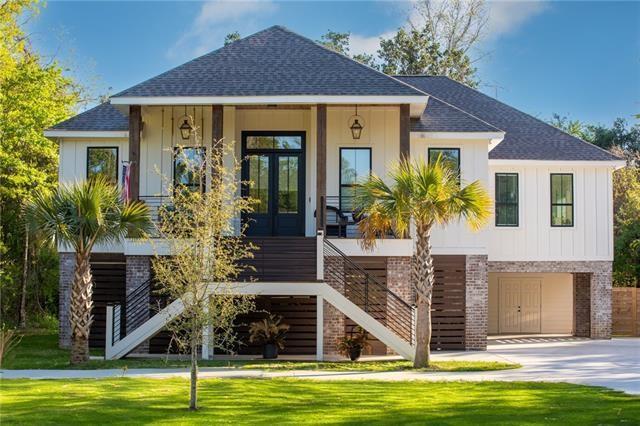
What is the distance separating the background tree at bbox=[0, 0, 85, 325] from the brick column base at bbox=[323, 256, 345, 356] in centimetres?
1114

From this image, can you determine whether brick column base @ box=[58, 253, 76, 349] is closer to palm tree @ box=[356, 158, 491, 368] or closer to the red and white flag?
the red and white flag

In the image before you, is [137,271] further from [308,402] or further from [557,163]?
[557,163]

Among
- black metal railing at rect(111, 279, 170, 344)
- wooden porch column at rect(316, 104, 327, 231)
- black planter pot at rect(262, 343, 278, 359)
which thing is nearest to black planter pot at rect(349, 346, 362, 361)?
black planter pot at rect(262, 343, 278, 359)

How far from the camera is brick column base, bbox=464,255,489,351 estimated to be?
77.8 feet

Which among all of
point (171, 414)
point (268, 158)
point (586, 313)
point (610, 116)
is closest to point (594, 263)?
point (586, 313)

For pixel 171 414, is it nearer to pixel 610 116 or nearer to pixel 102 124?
pixel 102 124

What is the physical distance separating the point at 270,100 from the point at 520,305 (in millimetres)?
14523

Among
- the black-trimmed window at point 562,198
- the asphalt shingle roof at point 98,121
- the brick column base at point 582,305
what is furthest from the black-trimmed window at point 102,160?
the brick column base at point 582,305

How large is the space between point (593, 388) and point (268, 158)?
38.3 ft

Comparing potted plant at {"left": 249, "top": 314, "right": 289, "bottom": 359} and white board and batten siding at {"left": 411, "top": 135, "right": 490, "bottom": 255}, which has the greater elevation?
white board and batten siding at {"left": 411, "top": 135, "right": 490, "bottom": 255}

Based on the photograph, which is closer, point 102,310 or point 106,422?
point 106,422

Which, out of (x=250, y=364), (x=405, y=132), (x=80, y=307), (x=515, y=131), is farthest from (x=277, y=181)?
(x=515, y=131)

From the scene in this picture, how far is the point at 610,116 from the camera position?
53.8m

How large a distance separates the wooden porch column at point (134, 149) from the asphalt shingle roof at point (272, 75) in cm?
59
